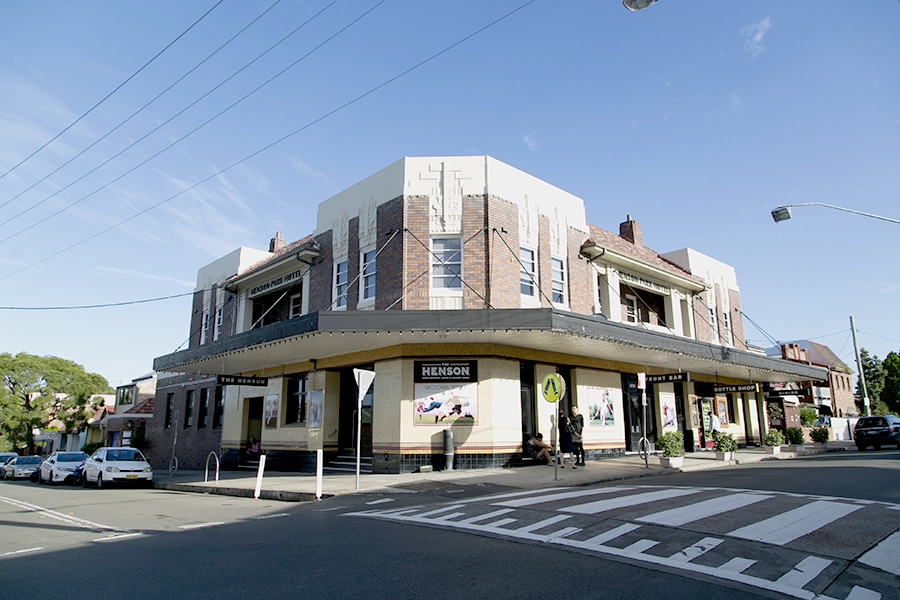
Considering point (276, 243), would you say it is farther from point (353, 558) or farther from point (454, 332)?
point (353, 558)

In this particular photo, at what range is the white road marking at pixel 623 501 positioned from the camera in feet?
28.0

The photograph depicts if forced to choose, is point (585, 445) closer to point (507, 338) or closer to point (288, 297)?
point (507, 338)

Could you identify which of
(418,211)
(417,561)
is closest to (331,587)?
(417,561)

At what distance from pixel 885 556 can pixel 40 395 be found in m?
58.8

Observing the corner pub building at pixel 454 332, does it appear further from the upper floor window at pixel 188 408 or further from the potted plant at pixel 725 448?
the upper floor window at pixel 188 408

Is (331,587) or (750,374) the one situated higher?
(750,374)

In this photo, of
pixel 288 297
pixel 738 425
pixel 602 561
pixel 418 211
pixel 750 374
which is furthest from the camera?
pixel 738 425

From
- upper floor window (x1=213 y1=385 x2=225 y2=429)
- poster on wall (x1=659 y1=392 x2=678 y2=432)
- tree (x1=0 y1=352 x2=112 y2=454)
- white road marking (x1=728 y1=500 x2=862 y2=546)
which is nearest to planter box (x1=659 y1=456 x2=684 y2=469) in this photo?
poster on wall (x1=659 y1=392 x2=678 y2=432)

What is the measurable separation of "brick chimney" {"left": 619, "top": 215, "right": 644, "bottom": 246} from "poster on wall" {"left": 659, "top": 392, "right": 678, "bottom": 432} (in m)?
7.01

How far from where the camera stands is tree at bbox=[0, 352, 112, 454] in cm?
4719

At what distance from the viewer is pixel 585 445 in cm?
2034

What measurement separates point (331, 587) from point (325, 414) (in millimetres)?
15969

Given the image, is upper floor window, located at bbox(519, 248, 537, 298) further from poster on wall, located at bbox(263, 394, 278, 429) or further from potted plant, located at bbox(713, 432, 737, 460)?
poster on wall, located at bbox(263, 394, 278, 429)

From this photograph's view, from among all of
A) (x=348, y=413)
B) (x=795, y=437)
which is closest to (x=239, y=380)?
(x=348, y=413)
